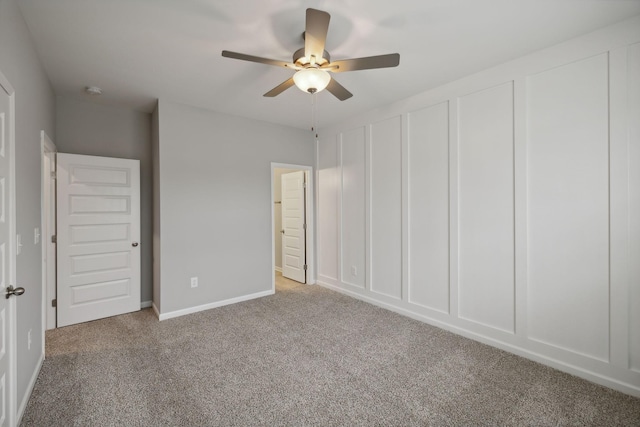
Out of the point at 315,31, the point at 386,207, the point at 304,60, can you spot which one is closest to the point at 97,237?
the point at 304,60

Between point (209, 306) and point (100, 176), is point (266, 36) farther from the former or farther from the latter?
point (209, 306)

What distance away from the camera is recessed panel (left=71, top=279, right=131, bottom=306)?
3324mm

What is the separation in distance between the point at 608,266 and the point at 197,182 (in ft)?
13.4

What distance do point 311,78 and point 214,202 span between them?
2.38 m

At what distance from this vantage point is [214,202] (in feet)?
12.6

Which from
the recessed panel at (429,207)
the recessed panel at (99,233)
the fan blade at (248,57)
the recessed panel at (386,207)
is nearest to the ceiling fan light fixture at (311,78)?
the fan blade at (248,57)

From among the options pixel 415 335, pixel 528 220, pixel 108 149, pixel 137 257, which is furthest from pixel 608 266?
pixel 108 149

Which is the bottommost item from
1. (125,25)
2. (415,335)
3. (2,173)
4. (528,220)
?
(415,335)

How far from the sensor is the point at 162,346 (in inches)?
109

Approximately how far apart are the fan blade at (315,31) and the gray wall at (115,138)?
2.93m

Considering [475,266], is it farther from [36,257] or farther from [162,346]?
[36,257]

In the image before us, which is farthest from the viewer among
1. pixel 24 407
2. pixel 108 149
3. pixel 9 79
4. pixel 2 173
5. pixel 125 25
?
pixel 108 149

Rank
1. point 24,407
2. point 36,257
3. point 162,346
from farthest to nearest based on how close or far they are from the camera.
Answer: point 162,346 → point 36,257 → point 24,407

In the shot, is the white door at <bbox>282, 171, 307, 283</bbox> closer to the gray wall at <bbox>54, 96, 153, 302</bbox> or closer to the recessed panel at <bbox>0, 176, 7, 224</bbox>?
the gray wall at <bbox>54, 96, 153, 302</bbox>
